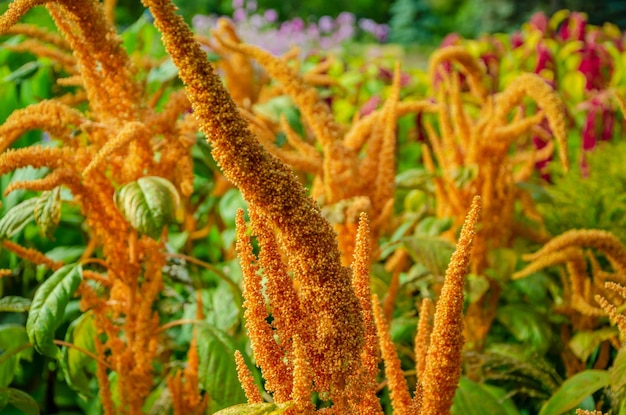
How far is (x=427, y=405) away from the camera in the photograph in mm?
935

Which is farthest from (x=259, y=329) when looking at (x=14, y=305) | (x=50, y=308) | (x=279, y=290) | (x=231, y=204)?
(x=231, y=204)

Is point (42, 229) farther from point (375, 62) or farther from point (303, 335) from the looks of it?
point (375, 62)

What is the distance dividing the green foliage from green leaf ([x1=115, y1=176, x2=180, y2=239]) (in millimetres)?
1218

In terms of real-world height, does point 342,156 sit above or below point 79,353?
above

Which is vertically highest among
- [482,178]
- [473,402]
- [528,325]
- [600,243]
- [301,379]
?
[301,379]

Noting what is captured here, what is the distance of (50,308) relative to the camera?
1.19 meters

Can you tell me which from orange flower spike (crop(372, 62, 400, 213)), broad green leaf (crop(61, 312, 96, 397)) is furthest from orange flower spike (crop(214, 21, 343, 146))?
broad green leaf (crop(61, 312, 96, 397))

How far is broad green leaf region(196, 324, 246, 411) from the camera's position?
1247mm

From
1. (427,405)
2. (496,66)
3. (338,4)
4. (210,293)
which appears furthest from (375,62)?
(338,4)

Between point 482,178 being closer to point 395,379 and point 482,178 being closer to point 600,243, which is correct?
point 600,243

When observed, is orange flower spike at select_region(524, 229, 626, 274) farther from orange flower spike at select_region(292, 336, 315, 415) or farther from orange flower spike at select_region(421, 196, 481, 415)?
orange flower spike at select_region(292, 336, 315, 415)

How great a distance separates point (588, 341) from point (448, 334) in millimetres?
881

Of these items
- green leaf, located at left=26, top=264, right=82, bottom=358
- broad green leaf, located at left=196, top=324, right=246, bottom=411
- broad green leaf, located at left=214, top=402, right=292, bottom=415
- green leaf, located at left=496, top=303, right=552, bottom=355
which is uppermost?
broad green leaf, located at left=214, top=402, right=292, bottom=415

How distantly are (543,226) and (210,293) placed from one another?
1030 mm
